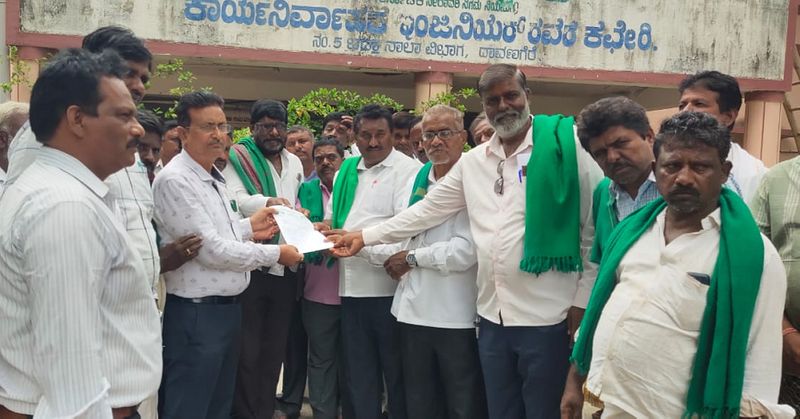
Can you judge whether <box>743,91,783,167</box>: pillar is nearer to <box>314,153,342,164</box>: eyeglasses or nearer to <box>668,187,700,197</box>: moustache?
<box>314,153,342,164</box>: eyeglasses

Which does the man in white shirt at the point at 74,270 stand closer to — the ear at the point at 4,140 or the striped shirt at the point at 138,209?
the striped shirt at the point at 138,209

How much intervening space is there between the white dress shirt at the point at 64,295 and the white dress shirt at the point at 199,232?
5.96 ft

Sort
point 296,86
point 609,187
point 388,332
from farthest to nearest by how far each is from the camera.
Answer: point 296,86
point 388,332
point 609,187

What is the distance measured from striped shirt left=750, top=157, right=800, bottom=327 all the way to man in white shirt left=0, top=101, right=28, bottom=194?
11.8 ft

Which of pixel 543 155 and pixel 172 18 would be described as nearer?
pixel 543 155

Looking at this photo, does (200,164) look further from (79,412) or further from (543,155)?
(79,412)

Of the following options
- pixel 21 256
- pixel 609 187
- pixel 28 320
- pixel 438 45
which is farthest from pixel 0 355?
pixel 438 45

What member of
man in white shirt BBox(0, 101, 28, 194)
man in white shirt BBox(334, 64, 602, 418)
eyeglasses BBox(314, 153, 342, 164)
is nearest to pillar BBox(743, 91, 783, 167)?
eyeglasses BBox(314, 153, 342, 164)

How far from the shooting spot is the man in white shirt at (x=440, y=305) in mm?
4516

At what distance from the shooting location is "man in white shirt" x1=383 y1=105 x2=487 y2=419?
4516 mm

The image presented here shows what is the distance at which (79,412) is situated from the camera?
203cm

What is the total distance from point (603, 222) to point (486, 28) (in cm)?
966

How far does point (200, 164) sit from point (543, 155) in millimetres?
1871

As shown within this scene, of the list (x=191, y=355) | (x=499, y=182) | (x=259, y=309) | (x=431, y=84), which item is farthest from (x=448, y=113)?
(x=431, y=84)
